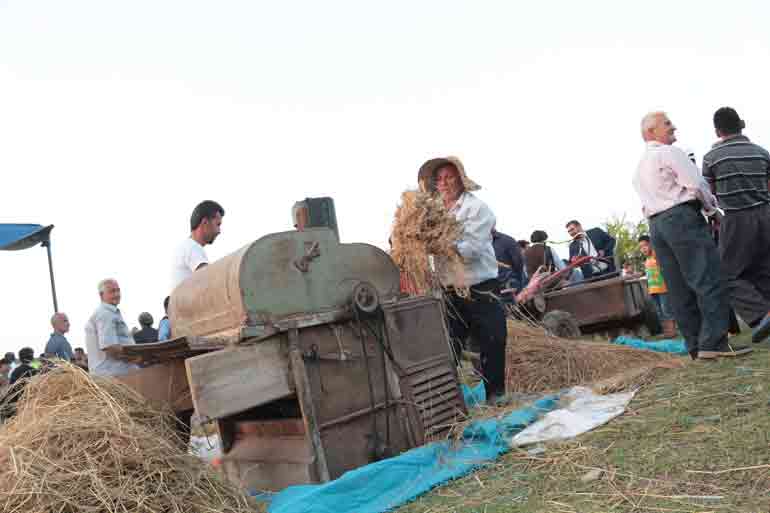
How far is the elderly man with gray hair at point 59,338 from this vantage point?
27.6ft

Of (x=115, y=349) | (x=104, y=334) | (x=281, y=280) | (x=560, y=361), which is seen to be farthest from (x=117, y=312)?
(x=560, y=361)

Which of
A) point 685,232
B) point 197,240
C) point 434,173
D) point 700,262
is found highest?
point 434,173

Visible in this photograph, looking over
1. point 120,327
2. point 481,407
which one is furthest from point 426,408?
point 120,327

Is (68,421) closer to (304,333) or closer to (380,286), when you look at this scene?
(304,333)

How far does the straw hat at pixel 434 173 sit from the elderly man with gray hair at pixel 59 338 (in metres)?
5.11

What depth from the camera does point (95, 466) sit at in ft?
9.93

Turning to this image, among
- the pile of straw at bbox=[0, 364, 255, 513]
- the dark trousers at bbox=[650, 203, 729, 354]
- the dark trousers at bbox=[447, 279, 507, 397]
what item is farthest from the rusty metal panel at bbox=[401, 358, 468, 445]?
the dark trousers at bbox=[650, 203, 729, 354]

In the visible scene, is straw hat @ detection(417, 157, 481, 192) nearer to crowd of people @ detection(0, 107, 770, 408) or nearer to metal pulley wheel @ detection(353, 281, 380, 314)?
crowd of people @ detection(0, 107, 770, 408)

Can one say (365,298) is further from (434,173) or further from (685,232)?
(685,232)

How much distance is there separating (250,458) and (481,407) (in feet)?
5.21

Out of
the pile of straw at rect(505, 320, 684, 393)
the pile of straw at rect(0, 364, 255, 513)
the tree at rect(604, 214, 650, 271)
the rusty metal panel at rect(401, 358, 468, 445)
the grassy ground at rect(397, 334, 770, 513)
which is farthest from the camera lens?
the tree at rect(604, 214, 650, 271)

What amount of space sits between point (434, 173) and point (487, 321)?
4.04 ft

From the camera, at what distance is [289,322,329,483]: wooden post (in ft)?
12.7

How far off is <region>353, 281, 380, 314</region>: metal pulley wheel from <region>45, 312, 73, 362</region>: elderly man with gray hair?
5.42 metres
